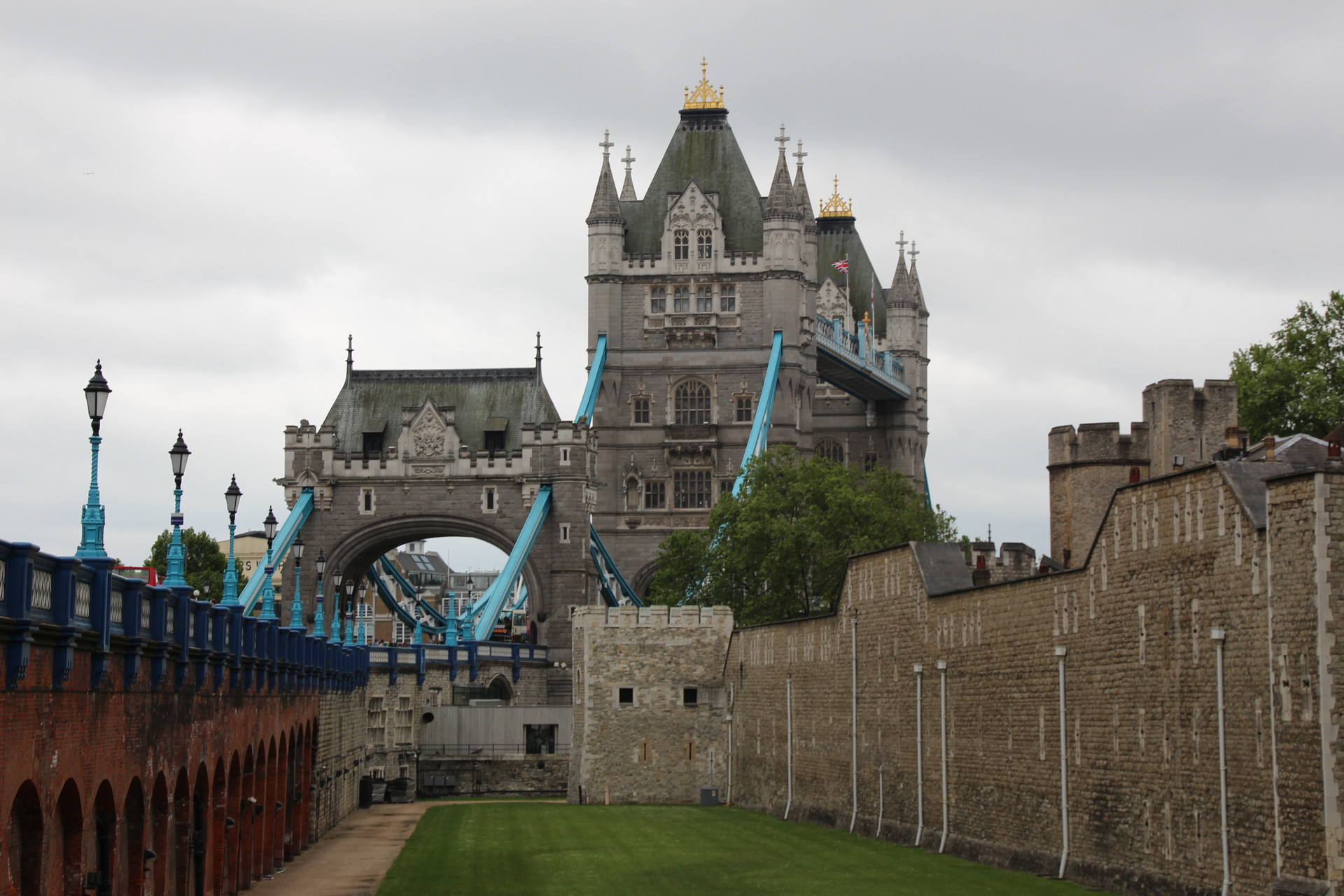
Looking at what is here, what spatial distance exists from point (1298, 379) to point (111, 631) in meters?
44.6

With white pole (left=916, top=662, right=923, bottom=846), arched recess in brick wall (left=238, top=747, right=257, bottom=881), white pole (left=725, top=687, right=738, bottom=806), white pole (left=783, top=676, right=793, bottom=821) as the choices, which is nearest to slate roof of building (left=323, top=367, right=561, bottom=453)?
white pole (left=725, top=687, right=738, bottom=806)

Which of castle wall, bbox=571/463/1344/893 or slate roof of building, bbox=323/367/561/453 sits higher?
slate roof of building, bbox=323/367/561/453

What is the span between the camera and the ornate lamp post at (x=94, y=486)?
20250 mm

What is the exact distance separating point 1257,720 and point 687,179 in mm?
79894

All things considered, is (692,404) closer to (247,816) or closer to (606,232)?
(606,232)

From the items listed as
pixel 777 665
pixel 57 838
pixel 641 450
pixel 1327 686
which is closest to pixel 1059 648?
pixel 1327 686

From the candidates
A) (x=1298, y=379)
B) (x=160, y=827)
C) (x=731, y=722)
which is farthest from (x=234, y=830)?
(x=1298, y=379)

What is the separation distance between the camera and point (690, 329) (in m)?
96.3

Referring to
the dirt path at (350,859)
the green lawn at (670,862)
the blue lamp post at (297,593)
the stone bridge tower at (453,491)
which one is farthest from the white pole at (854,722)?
the stone bridge tower at (453,491)

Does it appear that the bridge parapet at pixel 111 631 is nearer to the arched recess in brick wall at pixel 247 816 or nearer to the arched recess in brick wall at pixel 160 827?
the arched recess in brick wall at pixel 160 827

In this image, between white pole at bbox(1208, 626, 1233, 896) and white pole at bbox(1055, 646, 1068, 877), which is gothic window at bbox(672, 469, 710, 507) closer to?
white pole at bbox(1055, 646, 1068, 877)

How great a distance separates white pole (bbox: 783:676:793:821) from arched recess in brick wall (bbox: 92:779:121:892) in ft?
90.9

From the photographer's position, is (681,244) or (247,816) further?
(681,244)

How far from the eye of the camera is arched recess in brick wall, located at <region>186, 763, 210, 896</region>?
86.8 feet
